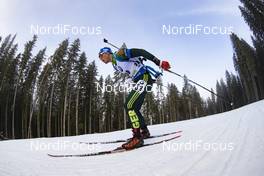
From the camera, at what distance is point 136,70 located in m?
6.23

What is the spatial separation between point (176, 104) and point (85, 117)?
3877 cm

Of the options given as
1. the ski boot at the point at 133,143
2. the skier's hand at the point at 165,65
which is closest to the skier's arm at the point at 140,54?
the skier's hand at the point at 165,65

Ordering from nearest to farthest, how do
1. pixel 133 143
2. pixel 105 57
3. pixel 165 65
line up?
pixel 133 143 → pixel 165 65 → pixel 105 57

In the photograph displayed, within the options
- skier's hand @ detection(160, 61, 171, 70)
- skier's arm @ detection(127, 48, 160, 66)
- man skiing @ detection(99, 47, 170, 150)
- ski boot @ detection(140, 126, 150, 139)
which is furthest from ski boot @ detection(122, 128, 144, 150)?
skier's arm @ detection(127, 48, 160, 66)

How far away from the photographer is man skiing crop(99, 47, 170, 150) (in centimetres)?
587

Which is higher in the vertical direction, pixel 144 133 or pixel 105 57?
pixel 105 57

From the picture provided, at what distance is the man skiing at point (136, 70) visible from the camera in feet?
19.3

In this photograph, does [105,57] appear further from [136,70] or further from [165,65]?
[165,65]

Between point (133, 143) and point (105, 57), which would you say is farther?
point (105, 57)

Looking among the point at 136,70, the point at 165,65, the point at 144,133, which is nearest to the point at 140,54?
the point at 136,70

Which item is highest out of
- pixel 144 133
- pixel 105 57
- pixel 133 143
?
pixel 105 57

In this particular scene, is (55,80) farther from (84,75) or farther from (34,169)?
(34,169)

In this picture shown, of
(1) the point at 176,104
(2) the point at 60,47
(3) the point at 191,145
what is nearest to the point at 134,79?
(3) the point at 191,145

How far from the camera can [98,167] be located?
11.1 ft
